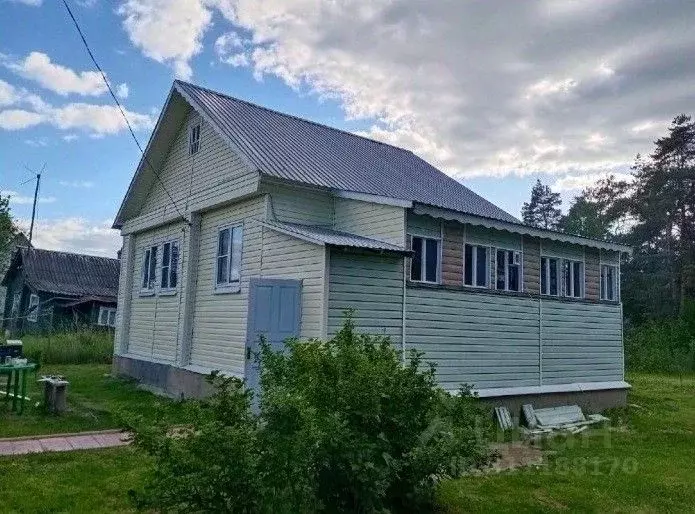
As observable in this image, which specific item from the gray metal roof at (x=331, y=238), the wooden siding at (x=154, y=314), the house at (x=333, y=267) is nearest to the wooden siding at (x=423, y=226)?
the house at (x=333, y=267)

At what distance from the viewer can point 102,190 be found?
48.2 ft

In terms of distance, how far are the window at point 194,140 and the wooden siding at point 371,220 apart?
4.47 metres

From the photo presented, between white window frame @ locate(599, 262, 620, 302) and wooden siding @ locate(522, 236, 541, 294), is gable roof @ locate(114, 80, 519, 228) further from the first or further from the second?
white window frame @ locate(599, 262, 620, 302)

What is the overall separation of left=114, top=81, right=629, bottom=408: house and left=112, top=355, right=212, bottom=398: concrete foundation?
63 mm

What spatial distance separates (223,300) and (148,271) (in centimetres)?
479

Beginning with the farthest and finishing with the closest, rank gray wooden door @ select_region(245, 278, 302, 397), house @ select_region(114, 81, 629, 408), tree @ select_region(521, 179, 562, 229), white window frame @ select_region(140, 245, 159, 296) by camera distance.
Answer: tree @ select_region(521, 179, 562, 229), white window frame @ select_region(140, 245, 159, 296), house @ select_region(114, 81, 629, 408), gray wooden door @ select_region(245, 278, 302, 397)

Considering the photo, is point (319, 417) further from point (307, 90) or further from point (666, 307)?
point (666, 307)

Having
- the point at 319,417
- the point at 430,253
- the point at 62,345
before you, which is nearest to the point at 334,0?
the point at 430,253

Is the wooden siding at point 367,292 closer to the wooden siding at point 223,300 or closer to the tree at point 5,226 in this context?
the wooden siding at point 223,300

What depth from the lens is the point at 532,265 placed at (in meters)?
12.2

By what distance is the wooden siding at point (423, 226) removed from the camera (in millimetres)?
10000

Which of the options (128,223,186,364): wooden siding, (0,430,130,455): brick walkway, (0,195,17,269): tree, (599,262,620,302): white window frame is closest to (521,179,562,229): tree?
(0,195,17,269): tree

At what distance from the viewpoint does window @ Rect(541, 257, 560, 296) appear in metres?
12.5

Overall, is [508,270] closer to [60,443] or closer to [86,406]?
[60,443]
